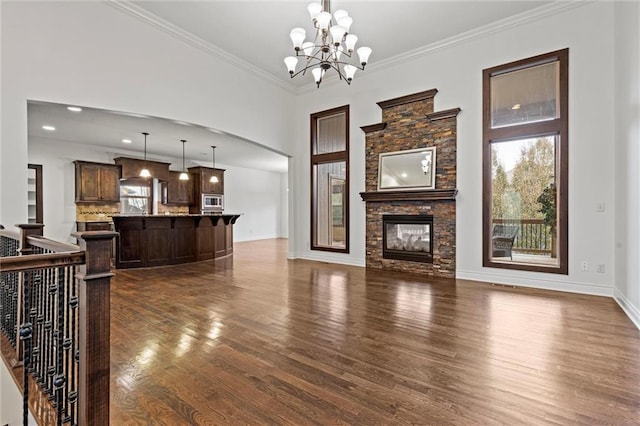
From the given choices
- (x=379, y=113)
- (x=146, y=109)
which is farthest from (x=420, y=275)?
(x=146, y=109)

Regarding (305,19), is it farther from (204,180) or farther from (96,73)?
(204,180)

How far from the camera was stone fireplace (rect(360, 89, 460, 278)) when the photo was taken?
512 cm

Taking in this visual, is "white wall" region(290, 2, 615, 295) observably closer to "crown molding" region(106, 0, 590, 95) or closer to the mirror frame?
"crown molding" region(106, 0, 590, 95)

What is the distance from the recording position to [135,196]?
28.6ft

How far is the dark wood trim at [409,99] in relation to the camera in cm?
530

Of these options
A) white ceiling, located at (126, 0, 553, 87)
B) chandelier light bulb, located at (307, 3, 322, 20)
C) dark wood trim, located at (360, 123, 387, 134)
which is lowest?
dark wood trim, located at (360, 123, 387, 134)

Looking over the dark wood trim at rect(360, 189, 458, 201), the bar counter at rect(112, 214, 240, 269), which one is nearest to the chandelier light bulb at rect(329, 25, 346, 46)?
the dark wood trim at rect(360, 189, 458, 201)

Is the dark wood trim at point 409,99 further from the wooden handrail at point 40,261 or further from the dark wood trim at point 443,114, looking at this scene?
the wooden handrail at point 40,261

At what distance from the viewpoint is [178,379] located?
2.01m

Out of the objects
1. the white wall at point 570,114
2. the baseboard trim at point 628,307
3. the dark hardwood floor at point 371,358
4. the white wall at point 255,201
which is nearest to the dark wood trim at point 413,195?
the white wall at point 570,114

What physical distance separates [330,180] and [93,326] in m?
5.73

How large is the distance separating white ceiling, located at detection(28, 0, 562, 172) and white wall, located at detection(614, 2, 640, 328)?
4.11 feet

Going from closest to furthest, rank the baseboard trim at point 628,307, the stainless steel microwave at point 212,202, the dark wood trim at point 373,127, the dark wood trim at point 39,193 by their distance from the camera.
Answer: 1. the baseboard trim at point 628,307
2. the dark wood trim at point 373,127
3. the dark wood trim at point 39,193
4. the stainless steel microwave at point 212,202

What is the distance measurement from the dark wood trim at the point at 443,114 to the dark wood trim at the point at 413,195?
131 cm
